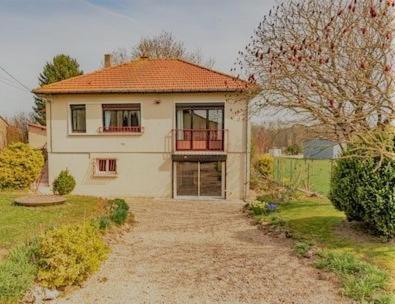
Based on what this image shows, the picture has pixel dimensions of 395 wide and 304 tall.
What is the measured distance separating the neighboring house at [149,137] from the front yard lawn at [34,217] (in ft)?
16.5

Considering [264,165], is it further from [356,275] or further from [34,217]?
[356,275]

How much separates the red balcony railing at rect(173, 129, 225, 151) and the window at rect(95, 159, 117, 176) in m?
3.95

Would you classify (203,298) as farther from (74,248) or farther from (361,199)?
(361,199)

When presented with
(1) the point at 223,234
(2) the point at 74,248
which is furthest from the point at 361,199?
(2) the point at 74,248

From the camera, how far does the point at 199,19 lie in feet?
36.3

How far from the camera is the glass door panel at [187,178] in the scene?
19.0 meters

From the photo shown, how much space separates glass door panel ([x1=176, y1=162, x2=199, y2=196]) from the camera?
19.0 meters

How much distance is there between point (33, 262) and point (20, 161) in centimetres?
1324

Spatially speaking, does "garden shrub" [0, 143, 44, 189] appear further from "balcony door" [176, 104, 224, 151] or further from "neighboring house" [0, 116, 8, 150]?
"neighboring house" [0, 116, 8, 150]

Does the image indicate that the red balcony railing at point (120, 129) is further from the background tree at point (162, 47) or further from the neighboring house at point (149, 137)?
the background tree at point (162, 47)

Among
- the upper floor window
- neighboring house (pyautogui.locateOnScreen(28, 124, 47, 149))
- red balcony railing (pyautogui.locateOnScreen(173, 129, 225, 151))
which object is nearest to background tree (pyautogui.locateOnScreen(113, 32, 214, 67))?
neighboring house (pyautogui.locateOnScreen(28, 124, 47, 149))

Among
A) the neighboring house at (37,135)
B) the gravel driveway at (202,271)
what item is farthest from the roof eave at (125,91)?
the gravel driveway at (202,271)

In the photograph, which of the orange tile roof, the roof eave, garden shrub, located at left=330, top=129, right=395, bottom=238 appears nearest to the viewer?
garden shrub, located at left=330, top=129, right=395, bottom=238

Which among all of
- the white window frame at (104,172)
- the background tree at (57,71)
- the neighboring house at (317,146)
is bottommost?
the white window frame at (104,172)
